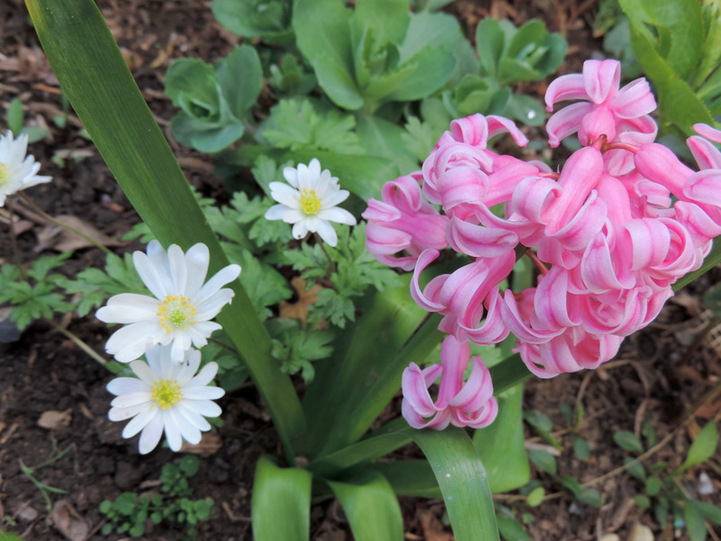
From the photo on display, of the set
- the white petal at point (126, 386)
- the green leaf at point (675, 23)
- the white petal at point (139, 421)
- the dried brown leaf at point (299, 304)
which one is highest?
the green leaf at point (675, 23)

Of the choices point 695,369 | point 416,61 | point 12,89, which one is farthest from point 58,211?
point 695,369

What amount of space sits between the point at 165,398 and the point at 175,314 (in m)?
0.18

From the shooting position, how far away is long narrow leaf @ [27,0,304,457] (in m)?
0.85

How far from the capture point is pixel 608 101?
36.6 inches

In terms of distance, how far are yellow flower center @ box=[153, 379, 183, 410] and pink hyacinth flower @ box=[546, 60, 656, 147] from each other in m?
0.79

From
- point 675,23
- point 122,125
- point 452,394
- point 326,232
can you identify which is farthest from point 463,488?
point 675,23

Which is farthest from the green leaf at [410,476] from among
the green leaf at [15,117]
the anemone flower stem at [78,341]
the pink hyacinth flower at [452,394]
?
the green leaf at [15,117]

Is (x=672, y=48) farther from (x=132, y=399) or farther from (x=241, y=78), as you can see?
(x=132, y=399)

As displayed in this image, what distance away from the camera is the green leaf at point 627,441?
198cm

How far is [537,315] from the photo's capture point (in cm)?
84

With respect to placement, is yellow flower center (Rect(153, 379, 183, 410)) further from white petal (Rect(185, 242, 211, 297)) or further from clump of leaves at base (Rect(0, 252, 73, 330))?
clump of leaves at base (Rect(0, 252, 73, 330))

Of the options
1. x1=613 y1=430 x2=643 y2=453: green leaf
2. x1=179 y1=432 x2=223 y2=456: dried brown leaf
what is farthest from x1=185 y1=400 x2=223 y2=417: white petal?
x1=613 y1=430 x2=643 y2=453: green leaf

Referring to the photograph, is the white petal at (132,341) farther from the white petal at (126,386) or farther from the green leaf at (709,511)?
the green leaf at (709,511)

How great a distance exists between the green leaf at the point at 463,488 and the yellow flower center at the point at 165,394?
1.45ft
